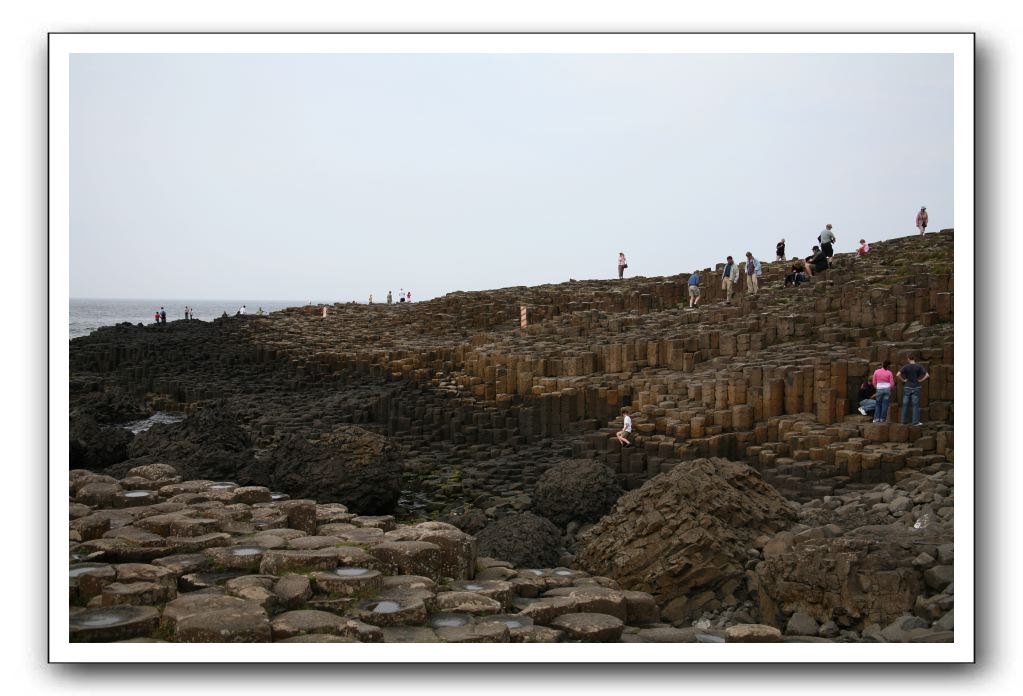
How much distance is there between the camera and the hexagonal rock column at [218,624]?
552 cm

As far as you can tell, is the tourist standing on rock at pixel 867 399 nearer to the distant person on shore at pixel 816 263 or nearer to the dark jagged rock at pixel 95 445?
the distant person on shore at pixel 816 263

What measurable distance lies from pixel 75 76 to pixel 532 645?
203 inches

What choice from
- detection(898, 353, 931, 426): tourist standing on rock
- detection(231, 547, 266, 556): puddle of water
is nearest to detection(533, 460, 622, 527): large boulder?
detection(898, 353, 931, 426): tourist standing on rock

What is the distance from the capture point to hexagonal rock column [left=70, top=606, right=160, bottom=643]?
5.63m

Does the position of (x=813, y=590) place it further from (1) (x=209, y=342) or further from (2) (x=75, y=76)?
(1) (x=209, y=342)

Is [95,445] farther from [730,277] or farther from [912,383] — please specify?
[730,277]

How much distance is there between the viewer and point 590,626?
6051 millimetres

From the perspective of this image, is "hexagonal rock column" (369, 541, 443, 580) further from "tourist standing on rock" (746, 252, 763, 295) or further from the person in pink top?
"tourist standing on rock" (746, 252, 763, 295)

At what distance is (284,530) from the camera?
283 inches

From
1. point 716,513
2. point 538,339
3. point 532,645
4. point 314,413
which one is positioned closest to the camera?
point 532,645

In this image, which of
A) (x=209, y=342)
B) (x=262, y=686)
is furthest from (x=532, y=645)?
(x=209, y=342)

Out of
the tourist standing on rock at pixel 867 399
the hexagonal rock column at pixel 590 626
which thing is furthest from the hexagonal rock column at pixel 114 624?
the tourist standing on rock at pixel 867 399
